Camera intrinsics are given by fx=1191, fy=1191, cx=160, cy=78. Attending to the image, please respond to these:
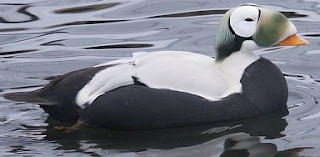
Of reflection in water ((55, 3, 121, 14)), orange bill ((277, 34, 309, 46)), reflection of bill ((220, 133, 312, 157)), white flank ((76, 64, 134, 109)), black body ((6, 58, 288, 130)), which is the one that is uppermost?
reflection in water ((55, 3, 121, 14))

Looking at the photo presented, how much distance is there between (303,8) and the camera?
1108 cm

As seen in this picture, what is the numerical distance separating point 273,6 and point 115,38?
173cm

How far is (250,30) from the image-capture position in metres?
8.13

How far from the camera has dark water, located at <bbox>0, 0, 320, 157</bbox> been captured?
759 centimetres

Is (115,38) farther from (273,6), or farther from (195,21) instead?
(273,6)

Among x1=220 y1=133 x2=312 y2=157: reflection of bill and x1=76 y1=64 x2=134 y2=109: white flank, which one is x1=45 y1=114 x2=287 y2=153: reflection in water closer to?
x1=220 y1=133 x2=312 y2=157: reflection of bill

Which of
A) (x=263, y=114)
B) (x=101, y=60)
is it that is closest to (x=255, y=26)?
(x=263, y=114)

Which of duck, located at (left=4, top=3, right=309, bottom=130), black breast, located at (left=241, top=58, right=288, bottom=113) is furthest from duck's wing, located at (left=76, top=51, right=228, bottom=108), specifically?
black breast, located at (left=241, top=58, right=288, bottom=113)

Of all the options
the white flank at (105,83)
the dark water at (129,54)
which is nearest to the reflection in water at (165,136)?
the dark water at (129,54)

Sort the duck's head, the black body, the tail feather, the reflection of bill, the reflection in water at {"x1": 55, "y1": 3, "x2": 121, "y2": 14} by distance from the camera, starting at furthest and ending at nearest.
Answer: the reflection in water at {"x1": 55, "y1": 3, "x2": 121, "y2": 14}, the duck's head, the tail feather, the black body, the reflection of bill

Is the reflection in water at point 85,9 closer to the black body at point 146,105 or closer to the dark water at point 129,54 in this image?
the dark water at point 129,54

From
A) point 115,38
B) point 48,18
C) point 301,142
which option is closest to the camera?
point 301,142

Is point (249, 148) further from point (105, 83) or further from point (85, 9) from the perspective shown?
point (85, 9)

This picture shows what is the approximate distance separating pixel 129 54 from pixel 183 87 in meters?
2.10
